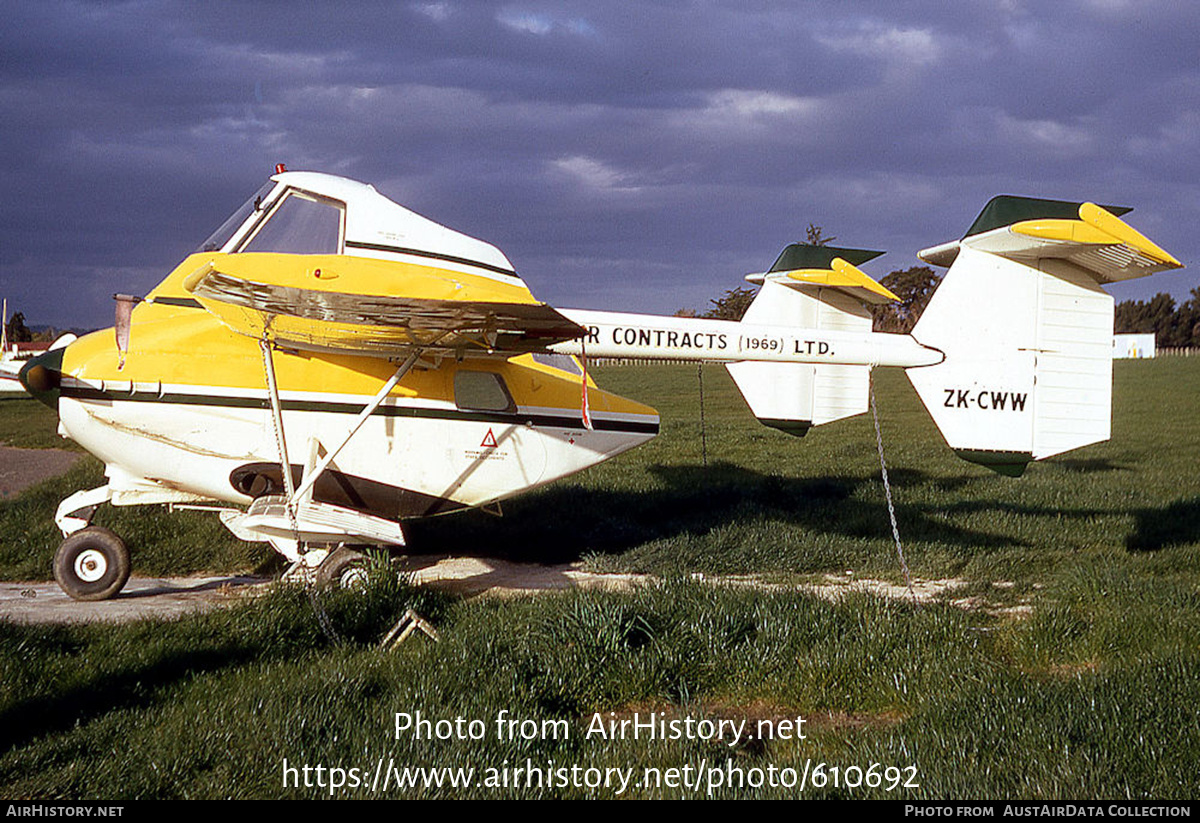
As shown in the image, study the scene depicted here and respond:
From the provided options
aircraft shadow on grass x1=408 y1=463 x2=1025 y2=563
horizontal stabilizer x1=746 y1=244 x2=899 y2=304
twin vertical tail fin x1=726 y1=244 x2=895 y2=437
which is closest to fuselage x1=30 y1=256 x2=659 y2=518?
aircraft shadow on grass x1=408 y1=463 x2=1025 y2=563

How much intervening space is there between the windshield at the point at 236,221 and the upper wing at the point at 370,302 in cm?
50

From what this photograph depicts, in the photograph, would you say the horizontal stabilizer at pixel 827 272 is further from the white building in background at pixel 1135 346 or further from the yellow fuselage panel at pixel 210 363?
the white building in background at pixel 1135 346

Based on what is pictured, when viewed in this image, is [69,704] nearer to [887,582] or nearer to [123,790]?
[123,790]

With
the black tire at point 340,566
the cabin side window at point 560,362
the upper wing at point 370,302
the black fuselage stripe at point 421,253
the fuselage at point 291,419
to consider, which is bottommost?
the black tire at point 340,566

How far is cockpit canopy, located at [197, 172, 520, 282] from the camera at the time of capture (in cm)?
670

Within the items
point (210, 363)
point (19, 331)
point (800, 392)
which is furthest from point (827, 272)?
point (19, 331)

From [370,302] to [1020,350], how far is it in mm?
5776

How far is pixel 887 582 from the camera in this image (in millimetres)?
8086

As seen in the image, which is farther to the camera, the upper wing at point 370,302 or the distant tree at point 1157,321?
the distant tree at point 1157,321

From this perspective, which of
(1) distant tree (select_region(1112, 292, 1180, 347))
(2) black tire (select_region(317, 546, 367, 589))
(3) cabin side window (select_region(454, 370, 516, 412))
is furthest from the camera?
(1) distant tree (select_region(1112, 292, 1180, 347))

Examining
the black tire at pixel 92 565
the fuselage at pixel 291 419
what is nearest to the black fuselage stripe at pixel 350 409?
the fuselage at pixel 291 419

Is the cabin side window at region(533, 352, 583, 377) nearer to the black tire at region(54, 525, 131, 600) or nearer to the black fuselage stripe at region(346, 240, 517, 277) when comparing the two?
the black fuselage stripe at region(346, 240, 517, 277)

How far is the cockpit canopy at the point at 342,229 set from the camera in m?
6.70

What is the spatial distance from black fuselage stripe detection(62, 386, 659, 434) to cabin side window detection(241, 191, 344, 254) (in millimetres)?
1376
